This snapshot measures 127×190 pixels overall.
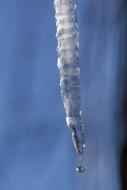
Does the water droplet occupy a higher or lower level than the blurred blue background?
lower

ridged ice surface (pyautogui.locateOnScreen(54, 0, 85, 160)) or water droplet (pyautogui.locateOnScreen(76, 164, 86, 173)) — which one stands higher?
ridged ice surface (pyautogui.locateOnScreen(54, 0, 85, 160))

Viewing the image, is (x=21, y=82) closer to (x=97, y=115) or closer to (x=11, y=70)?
(x=11, y=70)

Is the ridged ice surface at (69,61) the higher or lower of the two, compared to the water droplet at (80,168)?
higher

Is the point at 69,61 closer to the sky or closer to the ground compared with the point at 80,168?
closer to the sky

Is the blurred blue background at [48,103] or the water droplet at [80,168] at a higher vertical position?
the blurred blue background at [48,103]
